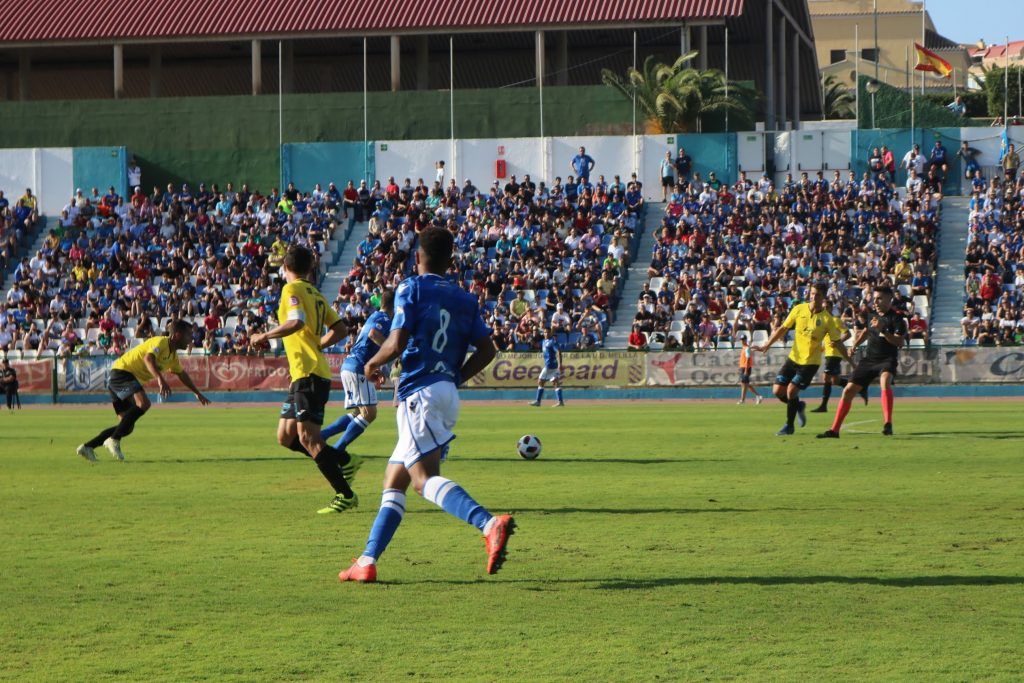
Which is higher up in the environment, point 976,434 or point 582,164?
point 582,164

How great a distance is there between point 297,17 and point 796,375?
3888 centimetres

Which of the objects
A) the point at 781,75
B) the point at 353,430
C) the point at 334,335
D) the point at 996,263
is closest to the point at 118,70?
the point at 781,75

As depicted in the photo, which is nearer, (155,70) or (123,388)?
(123,388)

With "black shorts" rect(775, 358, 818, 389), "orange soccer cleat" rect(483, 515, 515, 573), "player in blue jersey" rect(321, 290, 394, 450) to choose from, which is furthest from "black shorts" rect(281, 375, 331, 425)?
"black shorts" rect(775, 358, 818, 389)

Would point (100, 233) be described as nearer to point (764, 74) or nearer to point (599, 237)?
point (599, 237)

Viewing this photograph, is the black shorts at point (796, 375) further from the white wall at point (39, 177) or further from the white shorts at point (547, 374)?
the white wall at point (39, 177)

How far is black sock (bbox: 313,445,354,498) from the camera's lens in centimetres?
1166

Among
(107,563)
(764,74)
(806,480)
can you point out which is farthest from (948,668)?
(764,74)

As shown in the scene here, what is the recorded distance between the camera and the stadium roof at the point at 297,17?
5184 cm

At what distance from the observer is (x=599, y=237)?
45344mm

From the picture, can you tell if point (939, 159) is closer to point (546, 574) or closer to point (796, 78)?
point (796, 78)

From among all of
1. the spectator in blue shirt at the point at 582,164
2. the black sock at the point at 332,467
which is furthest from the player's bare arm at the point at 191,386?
the spectator in blue shirt at the point at 582,164

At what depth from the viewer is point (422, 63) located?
5497cm

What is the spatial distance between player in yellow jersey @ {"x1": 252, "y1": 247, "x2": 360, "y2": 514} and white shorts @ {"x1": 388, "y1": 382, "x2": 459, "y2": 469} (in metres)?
3.33
